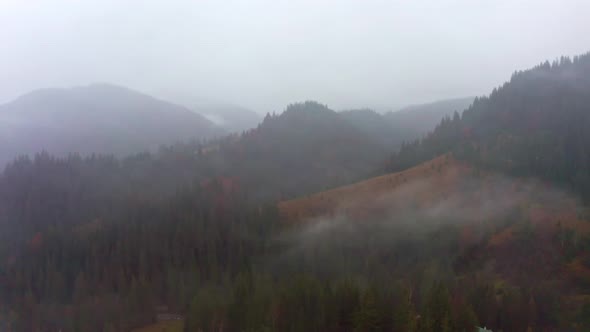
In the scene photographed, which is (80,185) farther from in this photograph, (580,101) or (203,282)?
(580,101)

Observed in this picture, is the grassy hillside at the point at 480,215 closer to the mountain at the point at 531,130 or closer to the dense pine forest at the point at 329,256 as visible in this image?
the dense pine forest at the point at 329,256

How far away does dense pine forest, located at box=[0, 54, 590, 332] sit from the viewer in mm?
62750

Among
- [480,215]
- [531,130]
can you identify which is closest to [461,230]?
[480,215]

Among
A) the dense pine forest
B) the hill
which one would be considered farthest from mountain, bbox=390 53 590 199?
the hill

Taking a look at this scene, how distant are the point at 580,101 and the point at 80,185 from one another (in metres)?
174

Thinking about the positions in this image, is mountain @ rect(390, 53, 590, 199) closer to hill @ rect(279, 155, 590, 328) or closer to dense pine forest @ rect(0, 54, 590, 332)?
dense pine forest @ rect(0, 54, 590, 332)

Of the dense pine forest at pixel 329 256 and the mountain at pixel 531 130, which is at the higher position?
the mountain at pixel 531 130

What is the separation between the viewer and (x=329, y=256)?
102 m

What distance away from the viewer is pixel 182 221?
124m

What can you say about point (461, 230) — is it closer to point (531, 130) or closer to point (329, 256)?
point (329, 256)

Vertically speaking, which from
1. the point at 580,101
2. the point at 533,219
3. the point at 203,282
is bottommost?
the point at 203,282

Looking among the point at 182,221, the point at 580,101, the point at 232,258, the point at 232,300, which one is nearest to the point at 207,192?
the point at 182,221

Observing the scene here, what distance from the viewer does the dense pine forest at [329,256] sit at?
6275 cm

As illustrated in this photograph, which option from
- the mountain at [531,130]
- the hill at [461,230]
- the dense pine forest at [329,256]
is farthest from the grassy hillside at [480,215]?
the mountain at [531,130]
